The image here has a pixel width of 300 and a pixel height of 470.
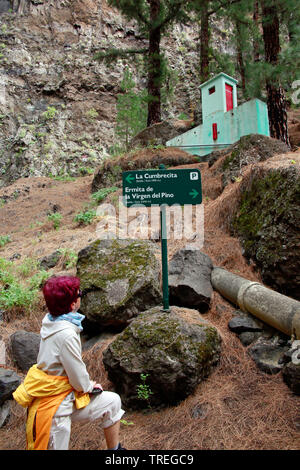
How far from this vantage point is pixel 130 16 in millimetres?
12805

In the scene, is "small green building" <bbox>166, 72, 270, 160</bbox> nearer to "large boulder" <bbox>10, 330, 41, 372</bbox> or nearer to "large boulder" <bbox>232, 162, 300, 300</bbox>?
"large boulder" <bbox>232, 162, 300, 300</bbox>

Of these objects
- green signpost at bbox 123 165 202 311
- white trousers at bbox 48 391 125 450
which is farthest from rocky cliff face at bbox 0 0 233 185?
white trousers at bbox 48 391 125 450

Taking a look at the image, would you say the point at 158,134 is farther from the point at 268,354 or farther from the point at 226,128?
the point at 268,354

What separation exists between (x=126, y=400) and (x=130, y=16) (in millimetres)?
14491

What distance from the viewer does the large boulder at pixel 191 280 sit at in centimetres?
429

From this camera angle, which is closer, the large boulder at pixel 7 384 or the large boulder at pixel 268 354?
the large boulder at pixel 7 384

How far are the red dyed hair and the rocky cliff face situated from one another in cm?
1756

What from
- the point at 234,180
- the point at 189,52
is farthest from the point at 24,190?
the point at 189,52

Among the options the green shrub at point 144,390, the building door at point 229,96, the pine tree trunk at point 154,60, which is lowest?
the green shrub at point 144,390

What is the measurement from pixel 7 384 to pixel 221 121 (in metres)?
11.7

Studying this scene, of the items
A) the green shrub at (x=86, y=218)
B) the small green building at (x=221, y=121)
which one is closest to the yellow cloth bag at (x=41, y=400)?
the green shrub at (x=86, y=218)

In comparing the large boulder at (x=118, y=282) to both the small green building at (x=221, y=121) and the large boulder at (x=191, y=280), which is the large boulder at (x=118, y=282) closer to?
the large boulder at (x=191, y=280)

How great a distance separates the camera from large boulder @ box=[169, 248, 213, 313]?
4.29 m
